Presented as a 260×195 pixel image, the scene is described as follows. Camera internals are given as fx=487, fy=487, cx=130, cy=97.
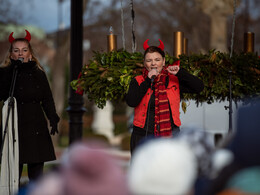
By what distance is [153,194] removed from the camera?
154 centimetres

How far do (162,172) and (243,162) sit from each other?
0.88 feet

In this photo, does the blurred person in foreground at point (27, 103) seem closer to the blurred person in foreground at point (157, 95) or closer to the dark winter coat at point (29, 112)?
the dark winter coat at point (29, 112)

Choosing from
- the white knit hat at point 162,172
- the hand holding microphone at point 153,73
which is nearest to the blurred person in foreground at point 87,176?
the white knit hat at point 162,172

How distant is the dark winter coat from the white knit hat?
9.71 feet

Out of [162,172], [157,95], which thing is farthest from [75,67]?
[162,172]

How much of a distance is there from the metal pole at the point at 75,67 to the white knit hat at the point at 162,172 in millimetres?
4637

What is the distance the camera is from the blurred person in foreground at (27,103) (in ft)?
14.3

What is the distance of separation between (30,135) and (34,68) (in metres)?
0.62

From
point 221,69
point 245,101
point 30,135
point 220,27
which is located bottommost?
point 30,135

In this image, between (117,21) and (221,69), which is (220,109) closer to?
(221,69)

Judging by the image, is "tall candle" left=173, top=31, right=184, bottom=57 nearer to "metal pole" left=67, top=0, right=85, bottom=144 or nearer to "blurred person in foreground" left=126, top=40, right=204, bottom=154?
"blurred person in foreground" left=126, top=40, right=204, bottom=154

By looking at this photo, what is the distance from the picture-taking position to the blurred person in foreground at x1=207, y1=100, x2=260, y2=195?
1486mm

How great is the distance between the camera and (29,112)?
441 cm

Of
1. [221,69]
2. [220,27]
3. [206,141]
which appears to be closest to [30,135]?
[221,69]
